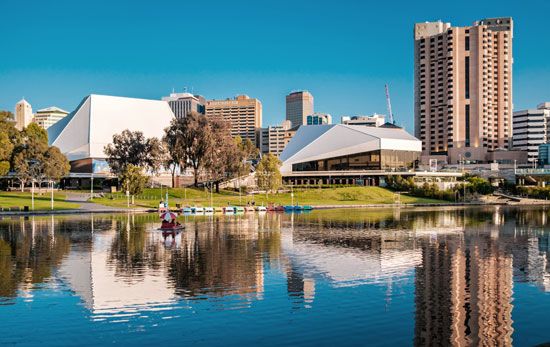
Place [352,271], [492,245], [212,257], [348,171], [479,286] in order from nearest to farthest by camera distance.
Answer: [479,286], [352,271], [212,257], [492,245], [348,171]

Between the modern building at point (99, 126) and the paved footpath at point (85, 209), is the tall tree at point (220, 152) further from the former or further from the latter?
the modern building at point (99, 126)

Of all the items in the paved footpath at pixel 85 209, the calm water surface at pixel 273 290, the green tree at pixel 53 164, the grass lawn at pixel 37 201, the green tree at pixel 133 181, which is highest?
the green tree at pixel 53 164

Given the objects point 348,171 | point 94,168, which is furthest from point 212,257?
point 348,171

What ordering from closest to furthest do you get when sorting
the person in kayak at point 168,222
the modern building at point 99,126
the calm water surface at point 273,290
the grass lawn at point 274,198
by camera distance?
the calm water surface at point 273,290 < the person in kayak at point 168,222 < the grass lawn at point 274,198 < the modern building at point 99,126

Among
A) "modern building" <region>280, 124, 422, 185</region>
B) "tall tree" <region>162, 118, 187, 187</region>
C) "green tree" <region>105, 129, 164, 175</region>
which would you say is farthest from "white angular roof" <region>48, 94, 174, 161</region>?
"modern building" <region>280, 124, 422, 185</region>

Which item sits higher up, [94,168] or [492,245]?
[94,168]

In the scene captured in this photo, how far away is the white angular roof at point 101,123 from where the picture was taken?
462 ft

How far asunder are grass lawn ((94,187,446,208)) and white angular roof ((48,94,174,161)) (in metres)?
35.3

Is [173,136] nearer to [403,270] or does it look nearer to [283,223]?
[283,223]

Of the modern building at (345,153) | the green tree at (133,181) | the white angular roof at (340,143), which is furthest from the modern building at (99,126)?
the green tree at (133,181)

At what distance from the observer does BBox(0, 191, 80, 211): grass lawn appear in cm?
8703

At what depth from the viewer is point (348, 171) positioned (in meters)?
151

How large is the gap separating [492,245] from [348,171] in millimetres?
105779

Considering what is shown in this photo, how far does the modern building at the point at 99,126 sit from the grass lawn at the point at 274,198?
3120 centimetres
